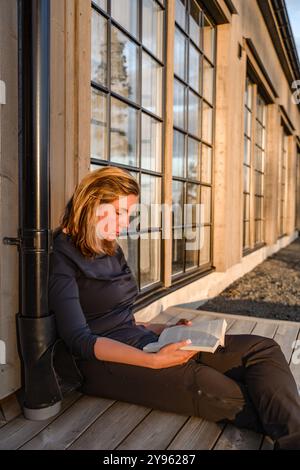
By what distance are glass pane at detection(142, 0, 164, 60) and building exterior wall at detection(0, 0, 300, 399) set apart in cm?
7

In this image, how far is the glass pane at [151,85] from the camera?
121 inches

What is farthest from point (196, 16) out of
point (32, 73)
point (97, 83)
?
point (32, 73)

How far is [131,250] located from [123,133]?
3.62ft

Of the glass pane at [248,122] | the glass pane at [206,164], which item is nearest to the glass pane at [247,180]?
the glass pane at [248,122]

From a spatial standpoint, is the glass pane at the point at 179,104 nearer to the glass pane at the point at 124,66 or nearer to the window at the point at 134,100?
the window at the point at 134,100

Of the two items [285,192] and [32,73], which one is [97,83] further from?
[285,192]

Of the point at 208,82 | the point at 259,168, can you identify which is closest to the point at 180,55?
the point at 208,82

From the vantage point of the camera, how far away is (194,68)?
13.4 ft

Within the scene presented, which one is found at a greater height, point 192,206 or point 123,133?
point 123,133

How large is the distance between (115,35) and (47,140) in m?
1.41

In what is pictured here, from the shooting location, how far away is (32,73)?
1461mm

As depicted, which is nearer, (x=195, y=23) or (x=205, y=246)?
(x=195, y=23)

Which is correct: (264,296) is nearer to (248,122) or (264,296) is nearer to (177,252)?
(177,252)

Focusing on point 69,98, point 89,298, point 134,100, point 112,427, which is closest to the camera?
point 112,427
